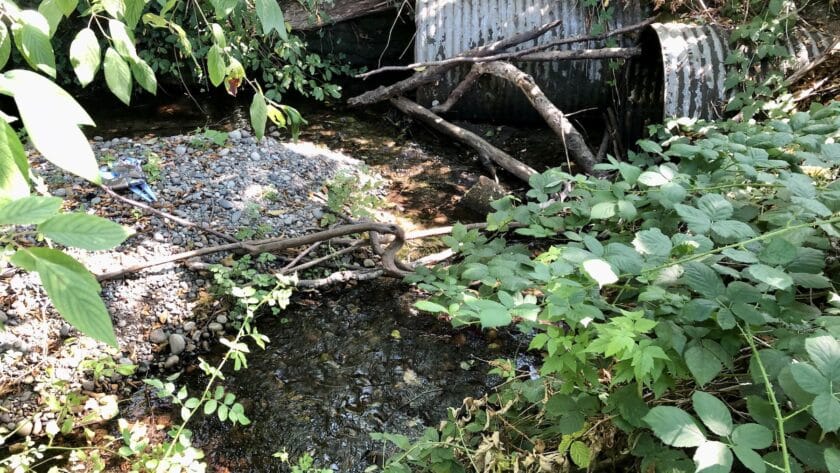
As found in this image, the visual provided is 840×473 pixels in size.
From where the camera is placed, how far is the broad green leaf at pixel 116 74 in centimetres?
106

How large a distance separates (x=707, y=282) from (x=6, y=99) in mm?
7694

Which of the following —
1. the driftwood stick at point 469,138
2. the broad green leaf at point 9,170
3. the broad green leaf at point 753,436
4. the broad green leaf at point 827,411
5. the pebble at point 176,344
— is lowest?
the pebble at point 176,344

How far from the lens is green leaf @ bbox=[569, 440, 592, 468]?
1618 millimetres

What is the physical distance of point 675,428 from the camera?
1.16 m

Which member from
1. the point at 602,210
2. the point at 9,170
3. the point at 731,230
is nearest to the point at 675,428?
the point at 731,230

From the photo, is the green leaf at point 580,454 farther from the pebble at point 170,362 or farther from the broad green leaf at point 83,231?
the pebble at point 170,362

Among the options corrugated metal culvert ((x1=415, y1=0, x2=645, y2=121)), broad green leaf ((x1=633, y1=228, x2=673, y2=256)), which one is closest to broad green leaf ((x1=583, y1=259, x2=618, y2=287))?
broad green leaf ((x1=633, y1=228, x2=673, y2=256))

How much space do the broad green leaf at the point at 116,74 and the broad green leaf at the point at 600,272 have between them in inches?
41.6

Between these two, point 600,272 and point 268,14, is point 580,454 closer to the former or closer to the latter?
point 600,272

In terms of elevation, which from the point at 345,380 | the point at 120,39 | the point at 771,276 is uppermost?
the point at 120,39

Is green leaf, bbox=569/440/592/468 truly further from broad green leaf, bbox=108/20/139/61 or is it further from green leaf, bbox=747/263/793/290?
broad green leaf, bbox=108/20/139/61

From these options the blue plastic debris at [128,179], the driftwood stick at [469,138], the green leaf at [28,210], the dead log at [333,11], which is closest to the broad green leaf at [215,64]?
the green leaf at [28,210]

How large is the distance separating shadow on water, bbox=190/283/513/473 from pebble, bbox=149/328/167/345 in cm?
34

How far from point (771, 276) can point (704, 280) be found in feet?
0.47
